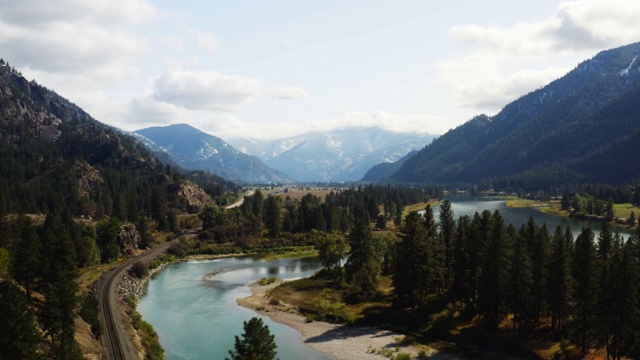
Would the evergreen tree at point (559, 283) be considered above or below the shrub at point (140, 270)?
above

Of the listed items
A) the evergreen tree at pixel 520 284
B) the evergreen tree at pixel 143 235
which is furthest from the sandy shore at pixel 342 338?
the evergreen tree at pixel 143 235

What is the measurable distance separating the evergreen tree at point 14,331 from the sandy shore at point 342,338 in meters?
39.0

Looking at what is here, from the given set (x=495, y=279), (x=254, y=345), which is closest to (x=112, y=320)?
(x=254, y=345)

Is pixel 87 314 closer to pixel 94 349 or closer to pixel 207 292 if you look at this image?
pixel 94 349

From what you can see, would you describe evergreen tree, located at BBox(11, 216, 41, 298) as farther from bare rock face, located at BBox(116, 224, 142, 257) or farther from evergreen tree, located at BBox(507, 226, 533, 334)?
bare rock face, located at BBox(116, 224, 142, 257)

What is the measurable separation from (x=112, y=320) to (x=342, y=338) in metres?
36.9

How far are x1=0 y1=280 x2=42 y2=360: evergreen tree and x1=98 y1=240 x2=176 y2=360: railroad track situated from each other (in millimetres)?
17792

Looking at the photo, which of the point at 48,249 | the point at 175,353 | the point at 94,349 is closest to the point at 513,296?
the point at 175,353

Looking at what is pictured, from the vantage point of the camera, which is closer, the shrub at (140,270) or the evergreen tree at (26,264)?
the evergreen tree at (26,264)

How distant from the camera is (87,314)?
72.4m

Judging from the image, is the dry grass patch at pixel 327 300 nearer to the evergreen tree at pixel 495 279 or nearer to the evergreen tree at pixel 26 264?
the evergreen tree at pixel 495 279

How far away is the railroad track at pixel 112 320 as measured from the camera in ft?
215

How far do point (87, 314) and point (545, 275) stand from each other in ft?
225

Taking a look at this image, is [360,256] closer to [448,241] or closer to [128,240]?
[448,241]
